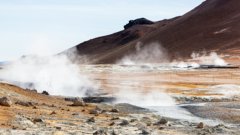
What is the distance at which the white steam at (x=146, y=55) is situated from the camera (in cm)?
14282

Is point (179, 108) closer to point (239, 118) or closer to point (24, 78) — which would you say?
point (239, 118)

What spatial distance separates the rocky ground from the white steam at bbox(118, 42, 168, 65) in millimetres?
103757

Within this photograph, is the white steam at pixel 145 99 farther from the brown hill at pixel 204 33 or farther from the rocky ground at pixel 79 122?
the brown hill at pixel 204 33

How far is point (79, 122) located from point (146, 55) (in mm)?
124802

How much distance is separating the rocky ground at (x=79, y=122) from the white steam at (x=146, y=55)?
10376cm

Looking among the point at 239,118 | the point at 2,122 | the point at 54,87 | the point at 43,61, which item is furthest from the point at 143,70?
the point at 2,122

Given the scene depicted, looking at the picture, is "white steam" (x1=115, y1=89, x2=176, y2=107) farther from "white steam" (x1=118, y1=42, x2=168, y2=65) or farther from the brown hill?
"white steam" (x1=118, y1=42, x2=168, y2=65)

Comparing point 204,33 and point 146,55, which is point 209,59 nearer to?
point 204,33

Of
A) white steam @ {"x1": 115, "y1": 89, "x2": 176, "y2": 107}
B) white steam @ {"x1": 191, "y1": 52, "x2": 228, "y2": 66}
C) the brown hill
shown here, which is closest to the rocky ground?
white steam @ {"x1": 115, "y1": 89, "x2": 176, "y2": 107}

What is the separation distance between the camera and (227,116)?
1320 inches

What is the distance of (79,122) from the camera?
2678 centimetres

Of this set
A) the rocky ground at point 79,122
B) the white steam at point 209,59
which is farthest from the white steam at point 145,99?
the white steam at point 209,59

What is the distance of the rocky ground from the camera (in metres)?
23.0

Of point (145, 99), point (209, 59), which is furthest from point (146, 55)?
point (145, 99)
